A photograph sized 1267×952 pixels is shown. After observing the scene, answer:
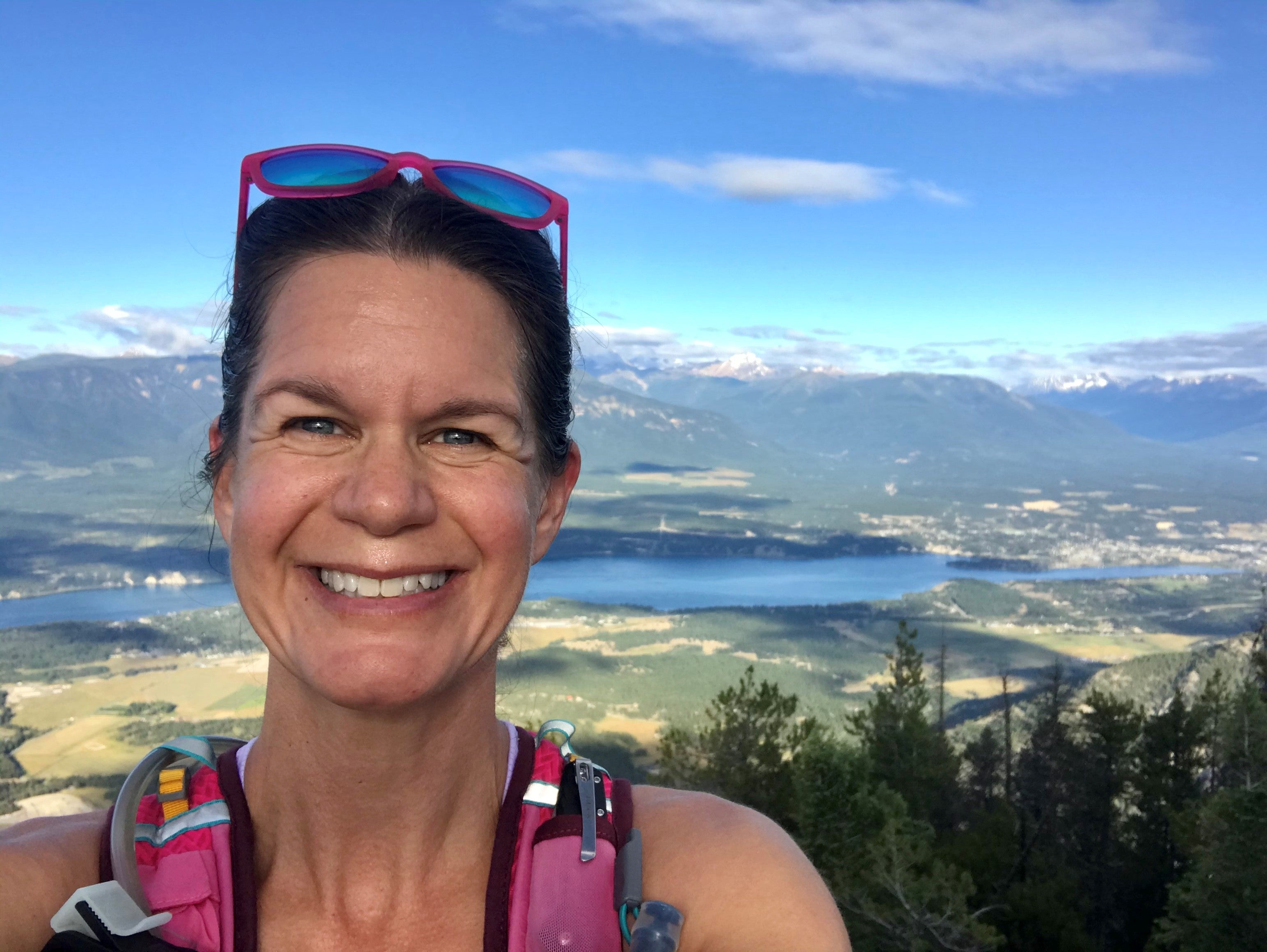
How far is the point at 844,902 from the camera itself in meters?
16.0

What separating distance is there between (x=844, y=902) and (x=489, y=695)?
16.6 meters

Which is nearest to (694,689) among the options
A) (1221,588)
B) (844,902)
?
(844,902)

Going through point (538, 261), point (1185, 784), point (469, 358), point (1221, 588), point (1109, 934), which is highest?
point (538, 261)

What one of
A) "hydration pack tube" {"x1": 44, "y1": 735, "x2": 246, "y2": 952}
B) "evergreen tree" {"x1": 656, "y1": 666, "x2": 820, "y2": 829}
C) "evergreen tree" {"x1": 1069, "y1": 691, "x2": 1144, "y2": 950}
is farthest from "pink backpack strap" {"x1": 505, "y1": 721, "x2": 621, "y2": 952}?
"evergreen tree" {"x1": 1069, "y1": 691, "x2": 1144, "y2": 950}

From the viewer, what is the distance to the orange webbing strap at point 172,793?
1.68 m

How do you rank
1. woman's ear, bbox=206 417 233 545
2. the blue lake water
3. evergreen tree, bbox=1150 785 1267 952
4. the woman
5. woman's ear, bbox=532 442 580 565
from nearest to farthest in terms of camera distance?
the woman → woman's ear, bbox=206 417 233 545 → woman's ear, bbox=532 442 580 565 → evergreen tree, bbox=1150 785 1267 952 → the blue lake water

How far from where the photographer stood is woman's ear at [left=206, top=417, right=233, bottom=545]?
1899 millimetres

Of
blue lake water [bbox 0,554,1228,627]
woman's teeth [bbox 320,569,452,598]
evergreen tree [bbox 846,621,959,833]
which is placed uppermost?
woman's teeth [bbox 320,569,452,598]

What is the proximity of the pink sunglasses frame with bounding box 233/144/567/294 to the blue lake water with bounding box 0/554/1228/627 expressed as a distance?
10404 centimetres

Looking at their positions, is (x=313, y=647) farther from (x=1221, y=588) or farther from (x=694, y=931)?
(x=1221, y=588)

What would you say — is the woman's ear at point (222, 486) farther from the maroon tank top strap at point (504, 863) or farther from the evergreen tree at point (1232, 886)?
the evergreen tree at point (1232, 886)

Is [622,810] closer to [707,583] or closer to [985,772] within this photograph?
[985,772]

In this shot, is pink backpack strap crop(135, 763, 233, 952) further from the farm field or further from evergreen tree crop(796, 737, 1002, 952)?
the farm field

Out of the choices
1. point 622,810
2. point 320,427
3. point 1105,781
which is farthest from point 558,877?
point 1105,781
